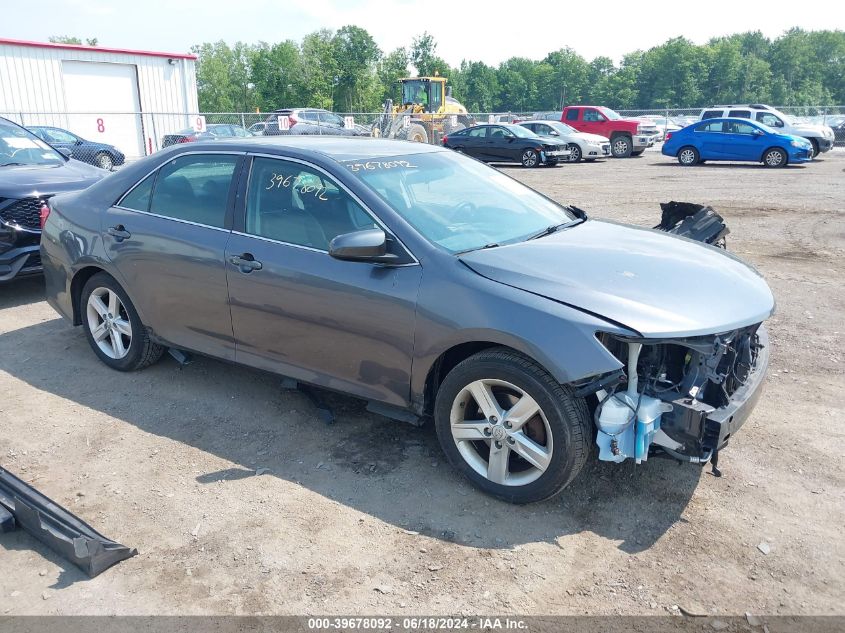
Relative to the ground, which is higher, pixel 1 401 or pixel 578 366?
→ pixel 578 366

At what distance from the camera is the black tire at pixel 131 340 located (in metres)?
5.09

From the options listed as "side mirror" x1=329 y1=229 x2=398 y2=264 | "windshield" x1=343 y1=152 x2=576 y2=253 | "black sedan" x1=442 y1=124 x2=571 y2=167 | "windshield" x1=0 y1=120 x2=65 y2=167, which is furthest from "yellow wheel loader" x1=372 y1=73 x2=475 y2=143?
"side mirror" x1=329 y1=229 x2=398 y2=264

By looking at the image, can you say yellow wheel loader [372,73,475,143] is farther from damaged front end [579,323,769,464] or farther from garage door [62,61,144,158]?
damaged front end [579,323,769,464]

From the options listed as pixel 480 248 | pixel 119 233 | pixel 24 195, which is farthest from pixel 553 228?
pixel 24 195

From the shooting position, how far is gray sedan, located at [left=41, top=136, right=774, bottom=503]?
3.29 meters

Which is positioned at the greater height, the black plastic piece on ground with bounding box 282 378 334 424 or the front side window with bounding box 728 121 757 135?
the front side window with bounding box 728 121 757 135

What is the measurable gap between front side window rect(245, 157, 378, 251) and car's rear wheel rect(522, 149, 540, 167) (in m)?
20.8

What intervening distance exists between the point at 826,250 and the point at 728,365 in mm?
7092

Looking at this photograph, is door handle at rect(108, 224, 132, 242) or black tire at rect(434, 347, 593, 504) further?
door handle at rect(108, 224, 132, 242)

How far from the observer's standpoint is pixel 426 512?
3.56 m

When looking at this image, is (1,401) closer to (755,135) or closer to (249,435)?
(249,435)

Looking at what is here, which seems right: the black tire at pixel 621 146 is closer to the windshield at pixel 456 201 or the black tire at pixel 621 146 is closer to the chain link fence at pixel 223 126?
the chain link fence at pixel 223 126

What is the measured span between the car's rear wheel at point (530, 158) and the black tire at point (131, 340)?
2046 cm

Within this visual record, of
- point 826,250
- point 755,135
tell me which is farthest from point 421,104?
point 826,250
